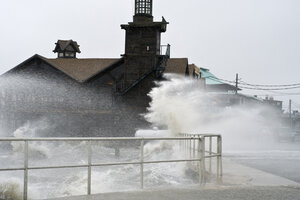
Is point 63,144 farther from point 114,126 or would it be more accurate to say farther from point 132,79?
point 132,79

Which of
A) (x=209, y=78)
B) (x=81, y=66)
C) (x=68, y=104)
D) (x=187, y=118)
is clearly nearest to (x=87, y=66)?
(x=81, y=66)

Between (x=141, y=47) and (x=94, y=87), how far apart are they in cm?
619

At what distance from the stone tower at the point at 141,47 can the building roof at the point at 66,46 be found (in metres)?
21.1

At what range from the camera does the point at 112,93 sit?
1469 inches

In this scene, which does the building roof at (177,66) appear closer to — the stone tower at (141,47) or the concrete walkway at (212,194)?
the stone tower at (141,47)

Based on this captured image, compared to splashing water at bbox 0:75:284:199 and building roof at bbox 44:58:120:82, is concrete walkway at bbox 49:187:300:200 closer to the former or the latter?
splashing water at bbox 0:75:284:199

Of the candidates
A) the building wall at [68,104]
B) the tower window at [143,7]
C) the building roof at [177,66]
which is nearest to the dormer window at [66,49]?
the building wall at [68,104]

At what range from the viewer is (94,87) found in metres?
38.0

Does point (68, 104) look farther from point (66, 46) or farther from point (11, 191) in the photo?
point (11, 191)

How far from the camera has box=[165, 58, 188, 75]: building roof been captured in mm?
37750

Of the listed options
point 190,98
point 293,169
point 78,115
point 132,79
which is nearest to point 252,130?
point 190,98

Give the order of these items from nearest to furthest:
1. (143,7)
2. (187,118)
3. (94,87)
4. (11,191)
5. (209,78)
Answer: (11,191)
(187,118)
(143,7)
(94,87)
(209,78)

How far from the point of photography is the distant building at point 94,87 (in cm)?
3491

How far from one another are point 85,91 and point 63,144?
5.86 meters
